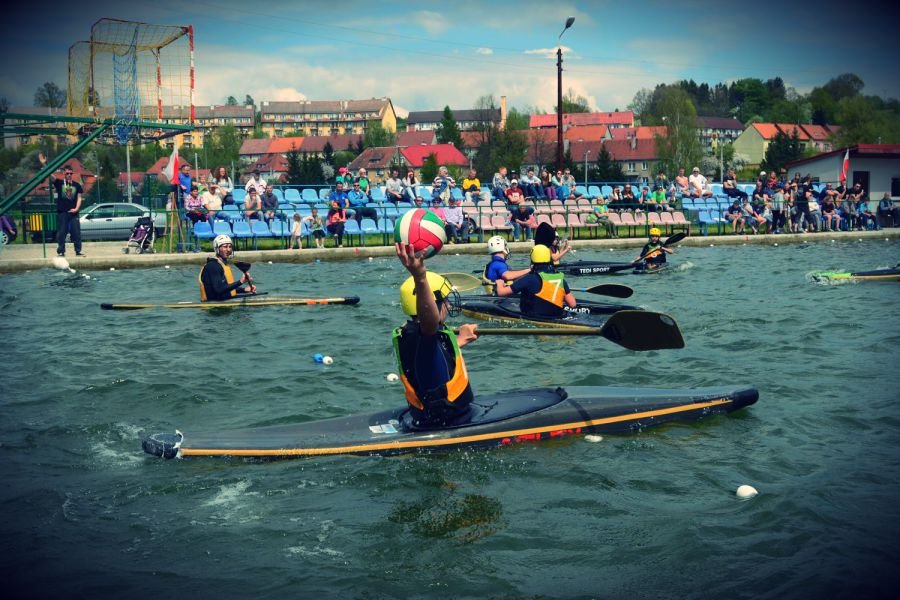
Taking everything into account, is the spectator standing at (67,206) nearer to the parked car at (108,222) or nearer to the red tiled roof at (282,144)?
the parked car at (108,222)

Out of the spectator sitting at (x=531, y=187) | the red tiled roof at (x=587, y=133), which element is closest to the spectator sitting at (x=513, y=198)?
the spectator sitting at (x=531, y=187)

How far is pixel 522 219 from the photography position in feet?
83.6

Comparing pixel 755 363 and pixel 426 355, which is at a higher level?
pixel 426 355

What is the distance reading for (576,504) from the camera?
6344 mm

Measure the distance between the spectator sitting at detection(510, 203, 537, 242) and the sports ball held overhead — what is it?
19675 mm

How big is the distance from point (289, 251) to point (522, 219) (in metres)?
7.07

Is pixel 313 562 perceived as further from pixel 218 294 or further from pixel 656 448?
pixel 218 294

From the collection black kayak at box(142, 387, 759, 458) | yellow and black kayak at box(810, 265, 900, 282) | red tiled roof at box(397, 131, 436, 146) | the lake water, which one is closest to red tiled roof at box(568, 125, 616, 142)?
A: red tiled roof at box(397, 131, 436, 146)

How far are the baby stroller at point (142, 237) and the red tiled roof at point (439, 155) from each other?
71528 mm

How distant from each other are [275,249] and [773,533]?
1978 cm

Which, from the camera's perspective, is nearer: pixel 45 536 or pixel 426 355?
pixel 45 536

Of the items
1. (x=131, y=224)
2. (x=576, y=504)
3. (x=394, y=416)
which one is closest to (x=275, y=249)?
(x=131, y=224)

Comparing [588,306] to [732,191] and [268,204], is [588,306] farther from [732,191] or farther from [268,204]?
[732,191]

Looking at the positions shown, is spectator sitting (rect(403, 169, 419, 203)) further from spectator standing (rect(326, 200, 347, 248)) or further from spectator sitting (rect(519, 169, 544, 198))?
spectator sitting (rect(519, 169, 544, 198))
